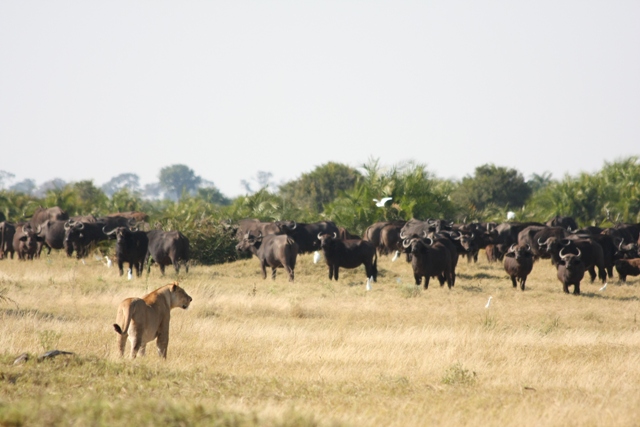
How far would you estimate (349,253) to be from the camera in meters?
24.8

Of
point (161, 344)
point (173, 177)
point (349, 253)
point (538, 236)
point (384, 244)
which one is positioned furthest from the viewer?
point (173, 177)

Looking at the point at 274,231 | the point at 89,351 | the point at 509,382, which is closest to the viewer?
the point at 509,382

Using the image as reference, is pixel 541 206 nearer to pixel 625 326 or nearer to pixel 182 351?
pixel 625 326

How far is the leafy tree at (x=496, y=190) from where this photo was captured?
6725cm

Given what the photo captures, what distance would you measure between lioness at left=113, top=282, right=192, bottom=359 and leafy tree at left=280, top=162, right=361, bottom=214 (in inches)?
2324

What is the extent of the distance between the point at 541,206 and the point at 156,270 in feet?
84.2

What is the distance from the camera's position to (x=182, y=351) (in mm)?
12109

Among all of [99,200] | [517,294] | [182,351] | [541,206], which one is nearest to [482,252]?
[541,206]

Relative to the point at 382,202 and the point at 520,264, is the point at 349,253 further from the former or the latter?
the point at 382,202

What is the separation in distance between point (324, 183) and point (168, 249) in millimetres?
48032

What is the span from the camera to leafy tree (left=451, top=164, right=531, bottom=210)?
221ft

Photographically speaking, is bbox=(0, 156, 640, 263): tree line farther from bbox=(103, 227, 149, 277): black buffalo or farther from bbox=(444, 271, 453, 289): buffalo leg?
bbox=(444, 271, 453, 289): buffalo leg

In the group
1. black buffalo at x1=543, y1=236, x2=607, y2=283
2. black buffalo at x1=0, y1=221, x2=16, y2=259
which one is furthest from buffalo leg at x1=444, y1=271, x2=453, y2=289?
black buffalo at x1=0, y1=221, x2=16, y2=259

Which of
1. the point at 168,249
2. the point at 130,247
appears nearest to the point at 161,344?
the point at 168,249
